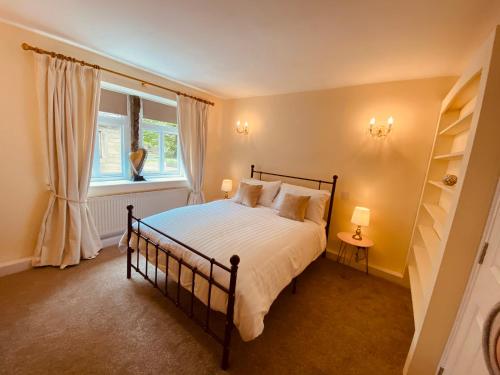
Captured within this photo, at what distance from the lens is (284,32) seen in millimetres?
1703

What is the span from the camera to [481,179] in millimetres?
1150

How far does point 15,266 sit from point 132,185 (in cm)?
Answer: 145

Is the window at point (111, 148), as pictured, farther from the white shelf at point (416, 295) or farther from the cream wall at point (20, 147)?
the white shelf at point (416, 295)

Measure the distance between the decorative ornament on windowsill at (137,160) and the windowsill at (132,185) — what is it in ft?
0.50

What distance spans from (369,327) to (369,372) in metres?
0.47

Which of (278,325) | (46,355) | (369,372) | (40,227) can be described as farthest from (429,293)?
(40,227)

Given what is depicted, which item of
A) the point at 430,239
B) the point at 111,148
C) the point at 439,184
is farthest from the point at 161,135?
the point at 430,239

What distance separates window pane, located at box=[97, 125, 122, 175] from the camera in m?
2.99

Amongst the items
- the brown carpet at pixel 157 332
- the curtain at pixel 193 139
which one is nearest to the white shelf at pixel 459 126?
the brown carpet at pixel 157 332

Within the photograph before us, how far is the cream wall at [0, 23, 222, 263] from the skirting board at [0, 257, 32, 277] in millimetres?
45

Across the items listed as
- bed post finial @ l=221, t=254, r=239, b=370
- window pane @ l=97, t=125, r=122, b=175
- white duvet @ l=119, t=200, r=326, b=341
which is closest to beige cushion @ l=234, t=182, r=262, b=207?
white duvet @ l=119, t=200, r=326, b=341

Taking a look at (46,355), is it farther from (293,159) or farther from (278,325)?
(293,159)

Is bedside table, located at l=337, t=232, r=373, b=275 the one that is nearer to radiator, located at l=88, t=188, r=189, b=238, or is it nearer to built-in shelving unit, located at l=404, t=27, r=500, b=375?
built-in shelving unit, located at l=404, t=27, r=500, b=375

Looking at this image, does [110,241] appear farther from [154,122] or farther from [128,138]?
[154,122]
